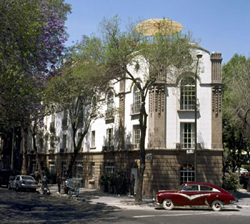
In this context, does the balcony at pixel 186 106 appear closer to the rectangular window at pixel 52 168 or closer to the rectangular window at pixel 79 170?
the rectangular window at pixel 79 170

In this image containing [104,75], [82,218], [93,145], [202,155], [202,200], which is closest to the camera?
[82,218]

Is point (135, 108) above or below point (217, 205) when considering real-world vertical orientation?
above

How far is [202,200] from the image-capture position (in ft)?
70.9

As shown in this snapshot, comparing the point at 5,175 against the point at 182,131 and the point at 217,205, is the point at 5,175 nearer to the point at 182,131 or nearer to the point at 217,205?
the point at 182,131

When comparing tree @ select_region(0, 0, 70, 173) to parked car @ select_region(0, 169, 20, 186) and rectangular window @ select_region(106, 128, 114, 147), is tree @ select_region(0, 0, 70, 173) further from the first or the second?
parked car @ select_region(0, 169, 20, 186)

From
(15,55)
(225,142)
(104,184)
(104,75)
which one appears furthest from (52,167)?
(15,55)

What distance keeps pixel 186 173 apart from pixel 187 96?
20.8ft

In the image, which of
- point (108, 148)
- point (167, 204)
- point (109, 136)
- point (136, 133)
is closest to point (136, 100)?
point (136, 133)

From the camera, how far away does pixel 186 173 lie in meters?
30.2

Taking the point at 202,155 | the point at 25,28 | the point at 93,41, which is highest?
the point at 93,41

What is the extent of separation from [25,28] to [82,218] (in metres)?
9.20

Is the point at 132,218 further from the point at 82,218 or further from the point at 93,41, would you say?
the point at 93,41

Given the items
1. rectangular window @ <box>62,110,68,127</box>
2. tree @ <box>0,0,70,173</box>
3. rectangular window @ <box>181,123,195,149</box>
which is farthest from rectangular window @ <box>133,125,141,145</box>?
rectangular window @ <box>62,110,68,127</box>

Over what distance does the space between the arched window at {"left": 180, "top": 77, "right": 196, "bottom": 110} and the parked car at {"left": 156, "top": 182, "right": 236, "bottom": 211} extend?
33.2ft
